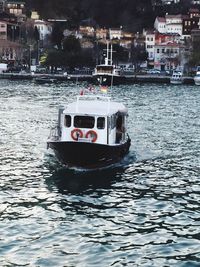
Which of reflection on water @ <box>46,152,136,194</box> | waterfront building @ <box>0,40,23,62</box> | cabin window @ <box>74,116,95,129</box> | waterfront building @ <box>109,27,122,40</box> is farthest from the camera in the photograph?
waterfront building @ <box>109,27,122,40</box>

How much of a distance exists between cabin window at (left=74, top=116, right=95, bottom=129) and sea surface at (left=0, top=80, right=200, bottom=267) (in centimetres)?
168

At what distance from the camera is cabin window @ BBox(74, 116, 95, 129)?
22.7m

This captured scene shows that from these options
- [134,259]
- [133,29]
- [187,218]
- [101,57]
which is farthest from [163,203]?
[133,29]

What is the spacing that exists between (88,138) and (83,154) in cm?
101

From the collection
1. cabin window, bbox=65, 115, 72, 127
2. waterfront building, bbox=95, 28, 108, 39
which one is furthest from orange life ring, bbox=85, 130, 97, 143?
waterfront building, bbox=95, 28, 108, 39

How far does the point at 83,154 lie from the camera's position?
852 inches

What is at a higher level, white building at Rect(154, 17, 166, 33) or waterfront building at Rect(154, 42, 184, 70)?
white building at Rect(154, 17, 166, 33)

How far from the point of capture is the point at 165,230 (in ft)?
50.4

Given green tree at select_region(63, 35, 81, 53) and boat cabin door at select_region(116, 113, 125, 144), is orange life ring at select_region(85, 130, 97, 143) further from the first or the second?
green tree at select_region(63, 35, 81, 53)

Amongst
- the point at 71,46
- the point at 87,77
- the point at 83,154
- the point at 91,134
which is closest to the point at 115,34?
the point at 71,46

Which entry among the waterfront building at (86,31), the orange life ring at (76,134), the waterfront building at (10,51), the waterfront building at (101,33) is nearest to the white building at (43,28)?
the waterfront building at (86,31)

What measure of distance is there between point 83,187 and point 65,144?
269 centimetres

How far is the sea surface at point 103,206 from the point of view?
13.7 meters

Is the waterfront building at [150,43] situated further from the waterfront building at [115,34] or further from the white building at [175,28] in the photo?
the white building at [175,28]
